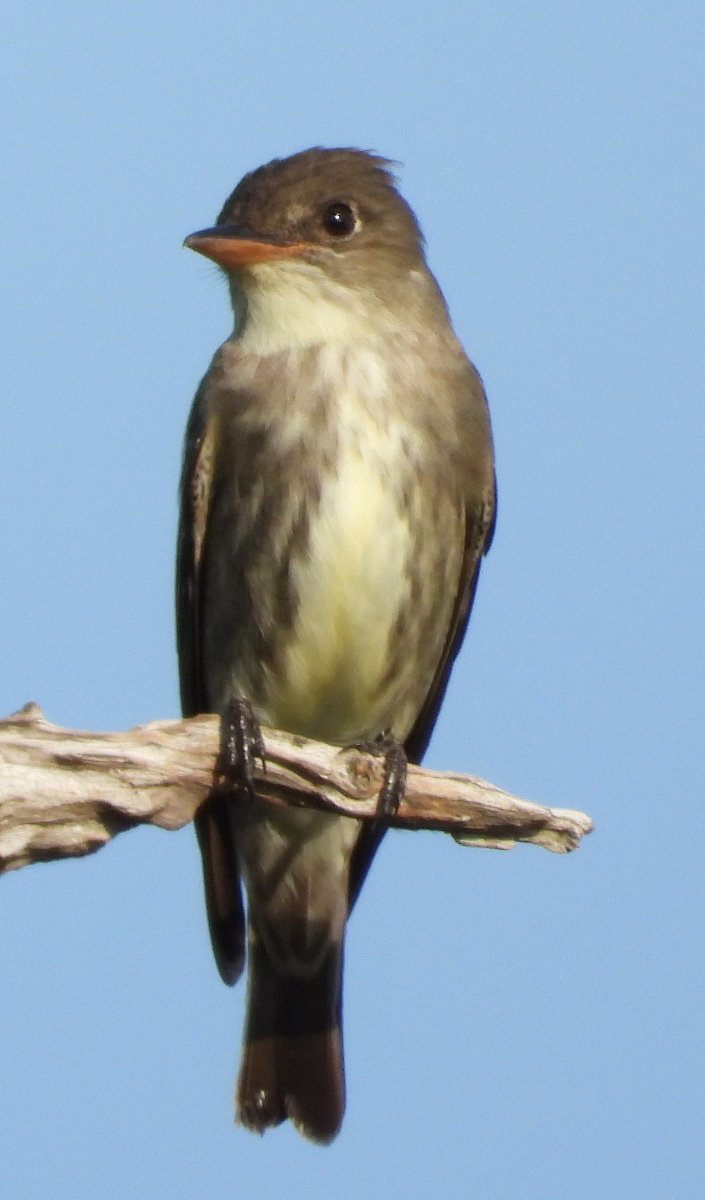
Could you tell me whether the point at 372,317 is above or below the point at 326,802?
above

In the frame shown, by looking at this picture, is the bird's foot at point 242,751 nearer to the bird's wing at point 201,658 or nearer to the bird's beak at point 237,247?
the bird's wing at point 201,658

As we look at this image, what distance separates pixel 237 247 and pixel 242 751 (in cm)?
176

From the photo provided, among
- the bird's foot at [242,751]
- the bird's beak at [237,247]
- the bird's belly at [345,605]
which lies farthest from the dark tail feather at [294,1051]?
the bird's beak at [237,247]

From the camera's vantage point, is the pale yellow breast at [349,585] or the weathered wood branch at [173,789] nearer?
the weathered wood branch at [173,789]

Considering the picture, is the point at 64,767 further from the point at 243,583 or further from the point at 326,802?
the point at 243,583

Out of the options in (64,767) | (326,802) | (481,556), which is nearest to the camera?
(64,767)

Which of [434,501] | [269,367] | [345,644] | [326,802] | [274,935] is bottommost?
[274,935]

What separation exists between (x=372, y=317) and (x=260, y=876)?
2.17 metres

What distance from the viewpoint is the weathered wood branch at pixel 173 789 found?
18.3 ft

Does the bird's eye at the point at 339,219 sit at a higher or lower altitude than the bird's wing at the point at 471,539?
higher

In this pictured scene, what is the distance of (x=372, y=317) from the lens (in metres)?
7.20

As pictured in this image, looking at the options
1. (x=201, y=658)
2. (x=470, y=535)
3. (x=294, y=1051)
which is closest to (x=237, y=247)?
(x=470, y=535)

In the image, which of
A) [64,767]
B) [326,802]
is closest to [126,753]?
[64,767]

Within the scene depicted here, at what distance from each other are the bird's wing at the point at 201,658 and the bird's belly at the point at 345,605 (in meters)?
0.49
